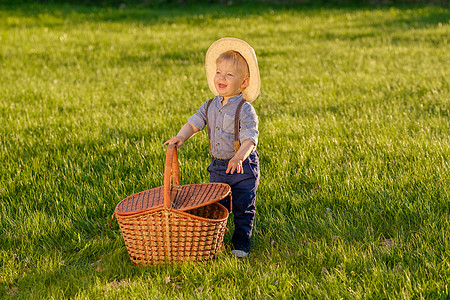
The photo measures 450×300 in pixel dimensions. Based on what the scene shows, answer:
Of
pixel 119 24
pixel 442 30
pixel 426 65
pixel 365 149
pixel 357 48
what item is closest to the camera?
pixel 365 149

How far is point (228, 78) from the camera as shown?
3578 millimetres

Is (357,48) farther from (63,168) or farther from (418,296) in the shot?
(418,296)

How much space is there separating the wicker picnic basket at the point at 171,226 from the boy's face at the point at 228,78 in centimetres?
57

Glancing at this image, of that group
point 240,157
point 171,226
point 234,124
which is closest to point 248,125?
point 234,124

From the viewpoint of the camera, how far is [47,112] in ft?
23.5

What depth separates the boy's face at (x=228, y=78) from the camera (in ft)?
11.7

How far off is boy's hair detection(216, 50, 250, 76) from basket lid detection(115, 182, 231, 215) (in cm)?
86

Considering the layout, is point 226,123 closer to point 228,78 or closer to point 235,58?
point 228,78

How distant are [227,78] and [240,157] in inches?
23.7

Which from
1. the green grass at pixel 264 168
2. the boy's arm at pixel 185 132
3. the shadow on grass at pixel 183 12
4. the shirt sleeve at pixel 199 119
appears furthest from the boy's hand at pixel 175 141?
the shadow on grass at pixel 183 12

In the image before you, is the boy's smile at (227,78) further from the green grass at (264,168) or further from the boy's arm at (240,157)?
the green grass at (264,168)

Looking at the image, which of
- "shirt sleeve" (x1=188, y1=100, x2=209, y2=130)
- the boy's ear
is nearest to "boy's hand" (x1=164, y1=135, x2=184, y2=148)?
"shirt sleeve" (x1=188, y1=100, x2=209, y2=130)

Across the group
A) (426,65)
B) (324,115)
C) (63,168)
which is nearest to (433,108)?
(324,115)

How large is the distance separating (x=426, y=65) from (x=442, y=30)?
4827 millimetres
